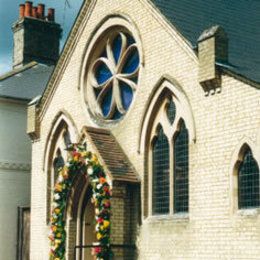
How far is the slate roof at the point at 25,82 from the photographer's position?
29.1m

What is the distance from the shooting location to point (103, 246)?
19141mm

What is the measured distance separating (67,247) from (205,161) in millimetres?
6454

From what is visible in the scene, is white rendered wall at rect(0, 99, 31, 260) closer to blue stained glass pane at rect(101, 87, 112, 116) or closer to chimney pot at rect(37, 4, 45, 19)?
chimney pot at rect(37, 4, 45, 19)

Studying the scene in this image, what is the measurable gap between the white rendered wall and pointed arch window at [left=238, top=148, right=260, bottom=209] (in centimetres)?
1341

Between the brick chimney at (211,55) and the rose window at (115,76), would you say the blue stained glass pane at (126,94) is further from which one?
the brick chimney at (211,55)

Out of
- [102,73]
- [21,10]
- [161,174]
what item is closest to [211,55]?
[161,174]

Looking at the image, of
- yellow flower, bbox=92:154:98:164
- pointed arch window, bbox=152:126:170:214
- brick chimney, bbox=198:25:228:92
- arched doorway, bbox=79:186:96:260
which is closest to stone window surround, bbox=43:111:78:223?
arched doorway, bbox=79:186:96:260

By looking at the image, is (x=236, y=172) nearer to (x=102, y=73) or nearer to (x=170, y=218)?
(x=170, y=218)

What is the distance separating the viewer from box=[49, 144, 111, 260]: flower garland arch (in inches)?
757

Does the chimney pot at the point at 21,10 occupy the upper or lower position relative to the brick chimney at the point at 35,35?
upper

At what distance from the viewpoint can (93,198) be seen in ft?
64.4

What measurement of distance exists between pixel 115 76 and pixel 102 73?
1096 mm

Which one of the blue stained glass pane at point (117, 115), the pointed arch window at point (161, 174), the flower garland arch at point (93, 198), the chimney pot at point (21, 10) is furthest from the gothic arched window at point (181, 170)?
the chimney pot at point (21, 10)

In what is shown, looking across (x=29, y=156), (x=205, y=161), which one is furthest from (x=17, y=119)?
(x=205, y=161)
